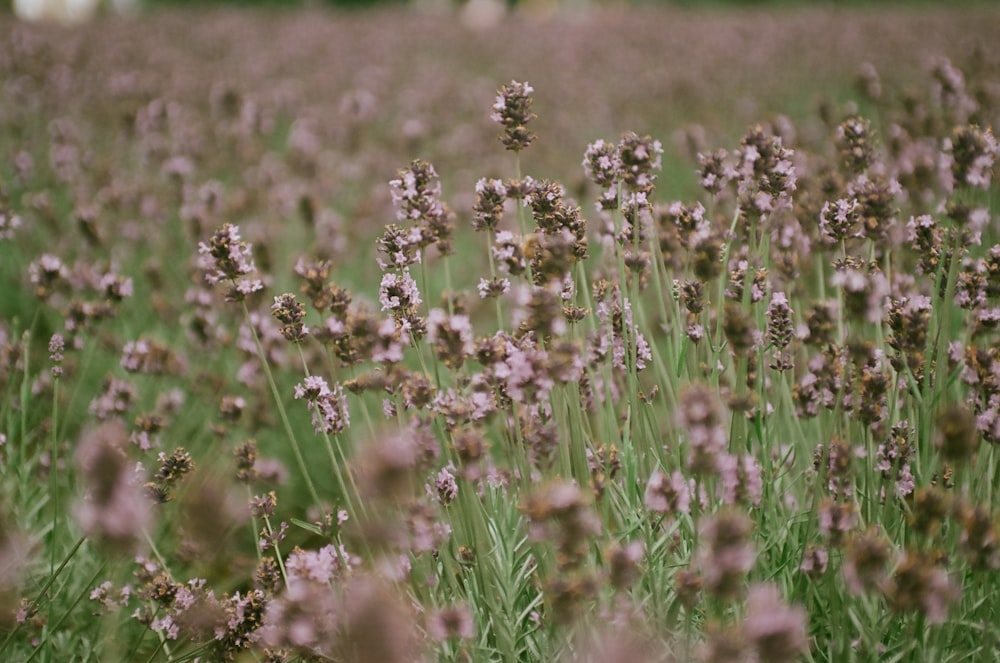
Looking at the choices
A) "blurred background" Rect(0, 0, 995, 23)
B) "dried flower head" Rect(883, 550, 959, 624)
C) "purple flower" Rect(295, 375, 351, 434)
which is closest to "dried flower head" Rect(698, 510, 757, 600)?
"dried flower head" Rect(883, 550, 959, 624)

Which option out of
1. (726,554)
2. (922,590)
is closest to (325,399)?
(726,554)

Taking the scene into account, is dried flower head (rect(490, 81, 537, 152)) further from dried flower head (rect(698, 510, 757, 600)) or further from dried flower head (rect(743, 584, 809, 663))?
dried flower head (rect(743, 584, 809, 663))

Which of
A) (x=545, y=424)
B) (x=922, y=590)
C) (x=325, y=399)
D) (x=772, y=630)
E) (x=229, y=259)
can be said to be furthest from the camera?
(x=545, y=424)

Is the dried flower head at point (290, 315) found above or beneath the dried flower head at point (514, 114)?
beneath

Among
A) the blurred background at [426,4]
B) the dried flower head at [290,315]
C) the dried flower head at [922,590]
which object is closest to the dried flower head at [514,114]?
the dried flower head at [290,315]

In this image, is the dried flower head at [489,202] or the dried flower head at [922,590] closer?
the dried flower head at [922,590]

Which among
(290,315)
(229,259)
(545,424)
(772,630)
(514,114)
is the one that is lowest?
(545,424)

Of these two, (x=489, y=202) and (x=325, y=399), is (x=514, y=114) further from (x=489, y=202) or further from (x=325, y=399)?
(x=325, y=399)

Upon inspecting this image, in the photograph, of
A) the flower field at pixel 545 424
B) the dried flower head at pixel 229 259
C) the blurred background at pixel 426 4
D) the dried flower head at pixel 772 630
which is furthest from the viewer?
the blurred background at pixel 426 4

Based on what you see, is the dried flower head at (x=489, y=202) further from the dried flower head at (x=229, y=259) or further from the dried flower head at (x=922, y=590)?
the dried flower head at (x=922, y=590)

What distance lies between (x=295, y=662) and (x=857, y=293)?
1344mm

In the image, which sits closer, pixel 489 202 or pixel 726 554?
pixel 726 554

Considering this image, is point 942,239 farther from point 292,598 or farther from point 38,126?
point 38,126

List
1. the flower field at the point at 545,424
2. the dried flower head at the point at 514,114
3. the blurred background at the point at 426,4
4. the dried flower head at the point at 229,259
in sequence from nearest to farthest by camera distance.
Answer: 1. the flower field at the point at 545,424
2. the dried flower head at the point at 229,259
3. the dried flower head at the point at 514,114
4. the blurred background at the point at 426,4
